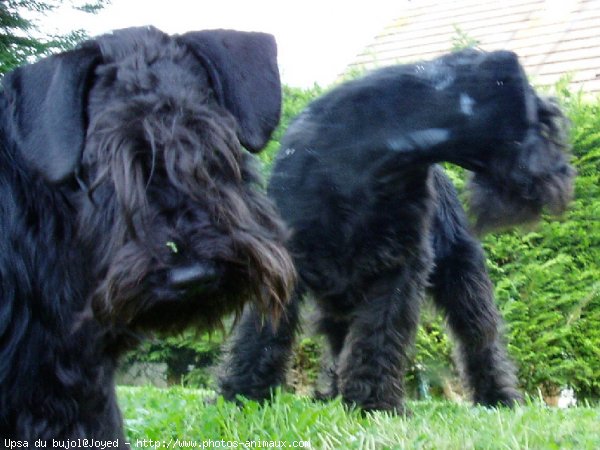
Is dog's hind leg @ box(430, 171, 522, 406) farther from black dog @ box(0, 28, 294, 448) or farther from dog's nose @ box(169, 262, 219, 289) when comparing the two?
dog's nose @ box(169, 262, 219, 289)

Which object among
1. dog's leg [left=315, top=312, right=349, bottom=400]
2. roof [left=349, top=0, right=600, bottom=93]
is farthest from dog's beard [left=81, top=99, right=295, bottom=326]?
roof [left=349, top=0, right=600, bottom=93]

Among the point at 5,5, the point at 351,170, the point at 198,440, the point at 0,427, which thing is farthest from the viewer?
the point at 5,5

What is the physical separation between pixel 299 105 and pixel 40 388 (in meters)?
5.33

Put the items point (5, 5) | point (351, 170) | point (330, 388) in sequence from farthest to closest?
point (5, 5) < point (330, 388) < point (351, 170)

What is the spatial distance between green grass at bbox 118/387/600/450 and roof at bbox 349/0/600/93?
15.0 feet

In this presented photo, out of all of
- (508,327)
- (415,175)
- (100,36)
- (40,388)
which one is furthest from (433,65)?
(508,327)

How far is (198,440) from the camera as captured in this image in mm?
3182

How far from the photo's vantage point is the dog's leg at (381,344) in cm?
388

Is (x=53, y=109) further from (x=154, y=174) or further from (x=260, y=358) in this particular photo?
(x=260, y=358)

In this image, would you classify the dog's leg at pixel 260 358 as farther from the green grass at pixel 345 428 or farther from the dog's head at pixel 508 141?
the dog's head at pixel 508 141

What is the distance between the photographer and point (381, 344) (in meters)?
3.90

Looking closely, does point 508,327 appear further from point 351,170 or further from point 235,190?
point 235,190

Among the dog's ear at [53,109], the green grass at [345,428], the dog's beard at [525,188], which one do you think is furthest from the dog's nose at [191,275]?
the dog's beard at [525,188]

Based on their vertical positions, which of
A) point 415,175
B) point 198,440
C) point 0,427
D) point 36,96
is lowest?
point 198,440
